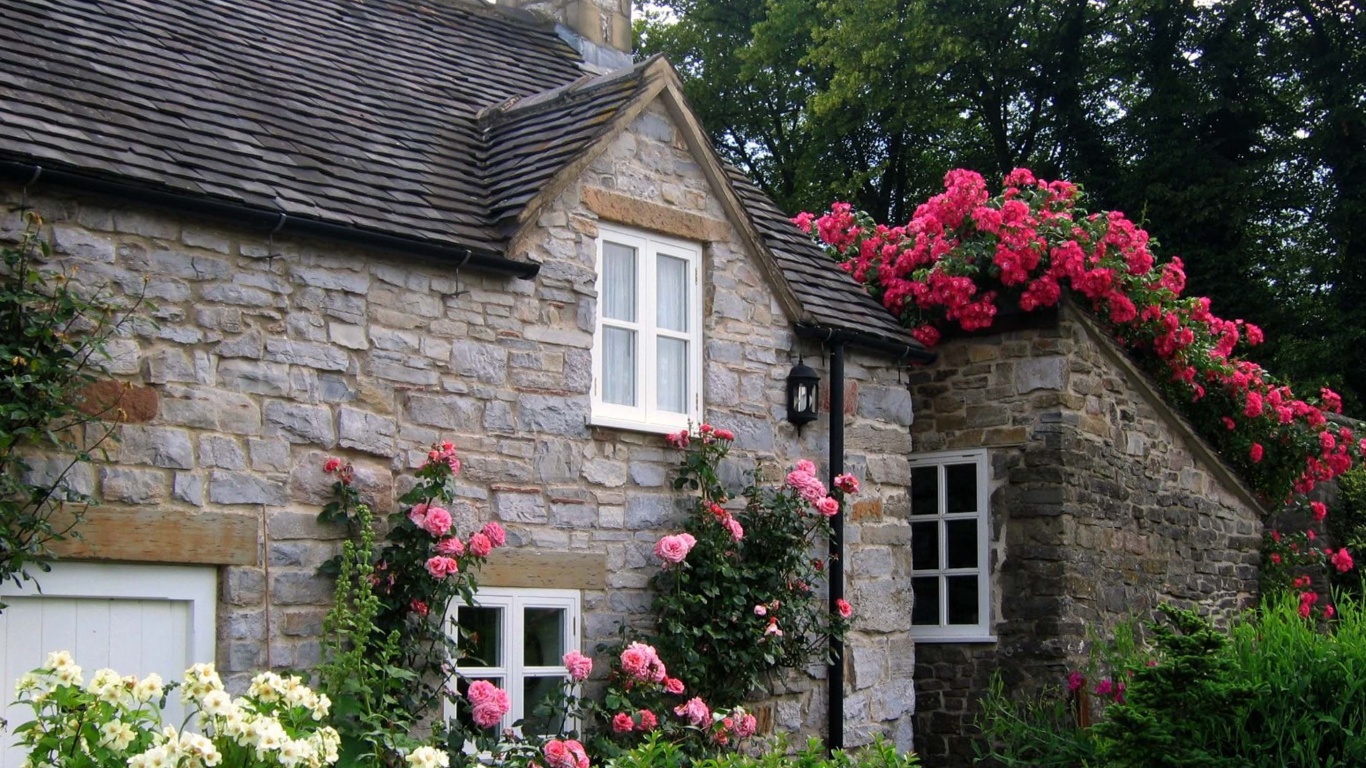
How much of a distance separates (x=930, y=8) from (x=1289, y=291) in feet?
21.4

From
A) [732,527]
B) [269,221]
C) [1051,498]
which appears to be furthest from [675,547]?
[1051,498]

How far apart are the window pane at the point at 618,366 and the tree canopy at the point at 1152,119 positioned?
42.3ft

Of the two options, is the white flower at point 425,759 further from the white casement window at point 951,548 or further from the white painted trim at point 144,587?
the white casement window at point 951,548

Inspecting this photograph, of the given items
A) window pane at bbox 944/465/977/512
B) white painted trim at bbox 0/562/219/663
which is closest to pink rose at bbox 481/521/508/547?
white painted trim at bbox 0/562/219/663

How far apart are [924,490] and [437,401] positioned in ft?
17.0

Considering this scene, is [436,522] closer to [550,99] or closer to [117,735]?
[117,735]

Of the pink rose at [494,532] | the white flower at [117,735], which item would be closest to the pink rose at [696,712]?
the pink rose at [494,532]

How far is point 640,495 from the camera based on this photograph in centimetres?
1002

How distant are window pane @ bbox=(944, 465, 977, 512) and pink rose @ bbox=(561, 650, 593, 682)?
4.63 m

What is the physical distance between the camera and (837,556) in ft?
35.9

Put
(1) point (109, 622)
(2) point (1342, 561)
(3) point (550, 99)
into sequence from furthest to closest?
(2) point (1342, 561), (3) point (550, 99), (1) point (109, 622)

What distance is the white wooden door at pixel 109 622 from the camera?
741cm

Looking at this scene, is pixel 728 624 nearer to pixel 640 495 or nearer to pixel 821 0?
pixel 640 495

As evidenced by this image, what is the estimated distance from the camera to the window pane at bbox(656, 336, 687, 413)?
409 inches
